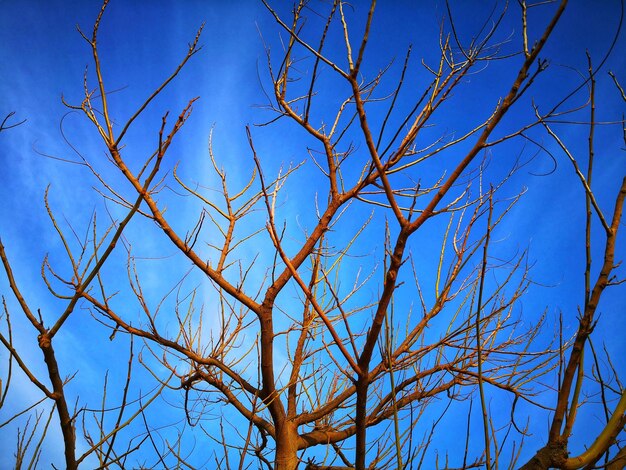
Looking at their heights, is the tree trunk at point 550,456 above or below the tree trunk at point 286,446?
below

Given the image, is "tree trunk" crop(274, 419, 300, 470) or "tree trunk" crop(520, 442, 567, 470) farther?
"tree trunk" crop(274, 419, 300, 470)

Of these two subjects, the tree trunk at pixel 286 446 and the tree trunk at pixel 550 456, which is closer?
the tree trunk at pixel 550 456

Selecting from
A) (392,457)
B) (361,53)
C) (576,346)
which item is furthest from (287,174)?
(576,346)

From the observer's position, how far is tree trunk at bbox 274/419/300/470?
388cm

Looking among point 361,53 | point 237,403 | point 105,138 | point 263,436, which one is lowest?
point 361,53

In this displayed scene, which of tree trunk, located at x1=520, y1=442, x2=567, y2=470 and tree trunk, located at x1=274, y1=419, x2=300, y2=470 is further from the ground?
tree trunk, located at x1=274, y1=419, x2=300, y2=470

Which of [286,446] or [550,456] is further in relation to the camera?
[286,446]

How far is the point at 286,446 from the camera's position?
3.97 meters

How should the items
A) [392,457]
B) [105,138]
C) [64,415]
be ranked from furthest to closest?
[392,457]
[105,138]
[64,415]

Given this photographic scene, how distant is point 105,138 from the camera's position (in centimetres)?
307

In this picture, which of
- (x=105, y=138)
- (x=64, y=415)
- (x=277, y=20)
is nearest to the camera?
(x=64, y=415)

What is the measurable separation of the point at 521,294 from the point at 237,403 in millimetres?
2645

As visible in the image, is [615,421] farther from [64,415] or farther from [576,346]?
[64,415]

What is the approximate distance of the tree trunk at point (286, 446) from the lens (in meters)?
3.88
